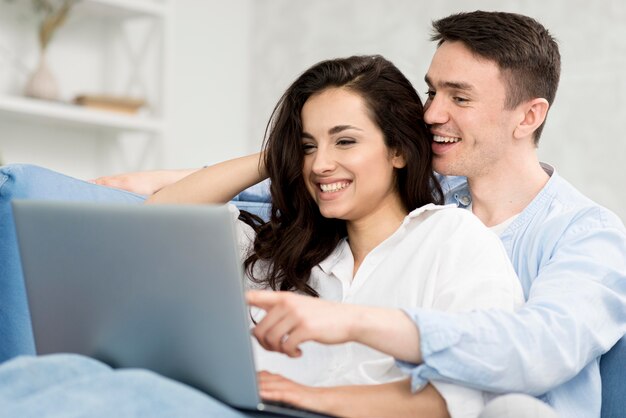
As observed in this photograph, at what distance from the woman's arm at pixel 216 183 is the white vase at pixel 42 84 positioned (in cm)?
201

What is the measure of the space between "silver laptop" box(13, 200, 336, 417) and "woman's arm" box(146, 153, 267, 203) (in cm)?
72

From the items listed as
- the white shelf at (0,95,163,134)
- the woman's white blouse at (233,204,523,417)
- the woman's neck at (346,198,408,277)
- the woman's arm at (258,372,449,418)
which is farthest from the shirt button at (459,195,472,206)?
the white shelf at (0,95,163,134)

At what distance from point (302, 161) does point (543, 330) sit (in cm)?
73

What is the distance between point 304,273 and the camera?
194 cm

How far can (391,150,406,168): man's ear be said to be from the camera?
1.95 metres

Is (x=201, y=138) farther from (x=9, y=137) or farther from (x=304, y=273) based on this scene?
(x=304, y=273)

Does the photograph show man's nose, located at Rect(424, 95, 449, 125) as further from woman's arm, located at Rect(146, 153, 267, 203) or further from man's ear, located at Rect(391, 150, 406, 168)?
woman's arm, located at Rect(146, 153, 267, 203)

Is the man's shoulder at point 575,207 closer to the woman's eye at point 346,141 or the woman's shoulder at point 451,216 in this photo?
the woman's shoulder at point 451,216

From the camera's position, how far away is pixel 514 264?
1913mm

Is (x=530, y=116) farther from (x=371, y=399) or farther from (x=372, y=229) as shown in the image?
(x=371, y=399)

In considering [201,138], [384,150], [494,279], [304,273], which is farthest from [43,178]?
[201,138]

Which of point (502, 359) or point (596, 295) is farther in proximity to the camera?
point (596, 295)

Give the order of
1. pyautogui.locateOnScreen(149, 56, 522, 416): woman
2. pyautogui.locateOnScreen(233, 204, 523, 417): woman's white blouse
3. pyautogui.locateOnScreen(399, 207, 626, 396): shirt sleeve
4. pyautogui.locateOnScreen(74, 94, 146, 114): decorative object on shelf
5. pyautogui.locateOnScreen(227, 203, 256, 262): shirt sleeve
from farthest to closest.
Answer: pyautogui.locateOnScreen(74, 94, 146, 114): decorative object on shelf < pyautogui.locateOnScreen(227, 203, 256, 262): shirt sleeve < pyautogui.locateOnScreen(149, 56, 522, 416): woman < pyautogui.locateOnScreen(233, 204, 523, 417): woman's white blouse < pyautogui.locateOnScreen(399, 207, 626, 396): shirt sleeve

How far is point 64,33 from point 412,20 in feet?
5.16
